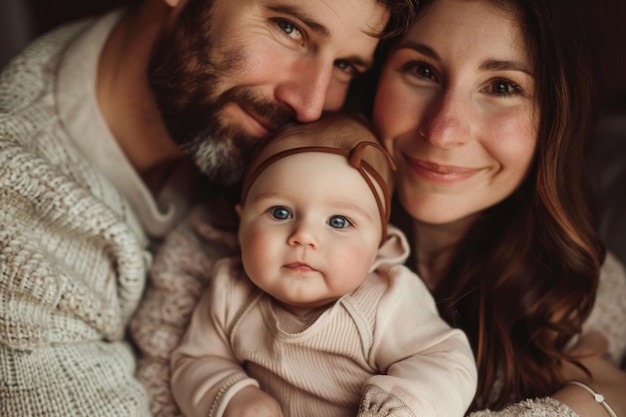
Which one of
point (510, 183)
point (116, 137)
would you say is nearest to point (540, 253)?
point (510, 183)

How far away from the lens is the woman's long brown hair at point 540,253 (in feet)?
4.61

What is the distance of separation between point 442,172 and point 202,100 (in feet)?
2.00

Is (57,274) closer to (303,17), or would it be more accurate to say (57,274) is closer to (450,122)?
(303,17)

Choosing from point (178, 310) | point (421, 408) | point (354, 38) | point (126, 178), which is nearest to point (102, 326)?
point (178, 310)

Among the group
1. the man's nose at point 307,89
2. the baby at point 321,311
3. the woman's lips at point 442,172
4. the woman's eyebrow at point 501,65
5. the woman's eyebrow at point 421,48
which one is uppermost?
the woman's eyebrow at point 501,65

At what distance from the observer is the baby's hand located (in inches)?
47.3

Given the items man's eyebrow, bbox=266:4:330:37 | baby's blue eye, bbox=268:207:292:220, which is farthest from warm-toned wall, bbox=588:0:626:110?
baby's blue eye, bbox=268:207:292:220

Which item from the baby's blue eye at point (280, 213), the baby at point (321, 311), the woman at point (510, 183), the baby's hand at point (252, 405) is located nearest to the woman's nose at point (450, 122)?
the woman at point (510, 183)

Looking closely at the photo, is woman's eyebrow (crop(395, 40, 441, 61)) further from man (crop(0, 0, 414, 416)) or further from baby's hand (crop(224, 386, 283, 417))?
baby's hand (crop(224, 386, 283, 417))

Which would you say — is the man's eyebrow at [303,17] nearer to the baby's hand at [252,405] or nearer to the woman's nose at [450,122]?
the woman's nose at [450,122]

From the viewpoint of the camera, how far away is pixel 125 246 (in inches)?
57.9

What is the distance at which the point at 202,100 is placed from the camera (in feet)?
5.22

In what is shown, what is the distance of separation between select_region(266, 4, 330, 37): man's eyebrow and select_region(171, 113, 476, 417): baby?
0.24 meters

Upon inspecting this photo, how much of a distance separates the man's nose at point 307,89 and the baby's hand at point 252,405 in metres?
0.61
